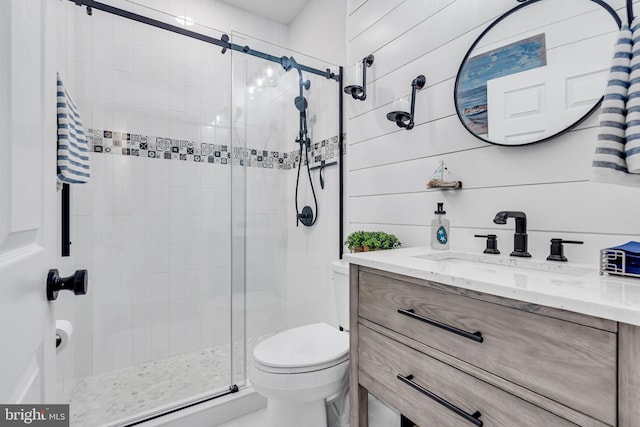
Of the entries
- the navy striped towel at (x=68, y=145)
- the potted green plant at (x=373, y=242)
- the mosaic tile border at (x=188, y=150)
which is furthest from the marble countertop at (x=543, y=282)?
the mosaic tile border at (x=188, y=150)

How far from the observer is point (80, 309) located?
194 centimetres

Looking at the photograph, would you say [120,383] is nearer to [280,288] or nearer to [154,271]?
[154,271]

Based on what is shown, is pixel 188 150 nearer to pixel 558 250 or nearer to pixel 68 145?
pixel 68 145

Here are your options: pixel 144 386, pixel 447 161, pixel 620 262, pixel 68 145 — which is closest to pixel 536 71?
pixel 447 161

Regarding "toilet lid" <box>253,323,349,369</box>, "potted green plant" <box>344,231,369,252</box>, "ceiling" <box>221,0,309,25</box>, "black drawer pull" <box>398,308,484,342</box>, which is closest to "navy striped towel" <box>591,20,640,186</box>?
"black drawer pull" <box>398,308,484,342</box>

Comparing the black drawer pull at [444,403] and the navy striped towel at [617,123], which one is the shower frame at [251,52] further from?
the navy striped towel at [617,123]

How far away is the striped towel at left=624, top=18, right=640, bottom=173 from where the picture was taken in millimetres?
636

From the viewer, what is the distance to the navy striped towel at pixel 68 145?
0.93 metres

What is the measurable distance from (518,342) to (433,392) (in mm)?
293

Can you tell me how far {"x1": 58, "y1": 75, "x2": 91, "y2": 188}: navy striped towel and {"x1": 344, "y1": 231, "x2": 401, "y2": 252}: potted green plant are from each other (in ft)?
3.82

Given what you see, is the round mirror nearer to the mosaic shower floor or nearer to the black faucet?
the black faucet

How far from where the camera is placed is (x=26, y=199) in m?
0.50

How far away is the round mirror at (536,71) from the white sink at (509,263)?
0.41 metres

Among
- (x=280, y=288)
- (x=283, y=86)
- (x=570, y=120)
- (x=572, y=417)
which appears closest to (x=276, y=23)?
(x=283, y=86)
